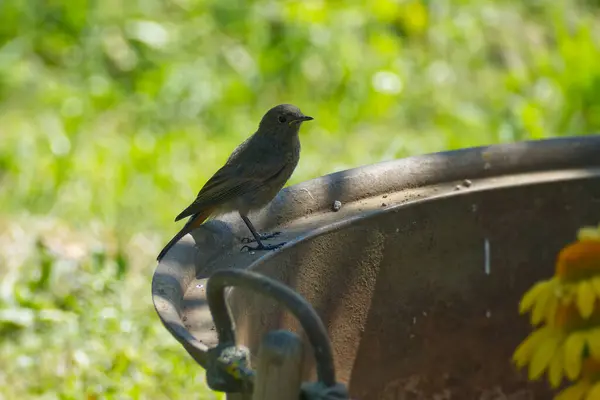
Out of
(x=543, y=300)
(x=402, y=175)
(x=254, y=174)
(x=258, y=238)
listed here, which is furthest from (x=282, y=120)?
(x=543, y=300)

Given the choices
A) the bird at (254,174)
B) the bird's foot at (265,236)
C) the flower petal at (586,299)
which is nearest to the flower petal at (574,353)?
the flower petal at (586,299)

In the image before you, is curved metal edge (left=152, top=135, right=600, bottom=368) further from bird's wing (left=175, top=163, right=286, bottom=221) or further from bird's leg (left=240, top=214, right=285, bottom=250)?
bird's wing (left=175, top=163, right=286, bottom=221)

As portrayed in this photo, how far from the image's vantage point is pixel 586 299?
1782 millimetres

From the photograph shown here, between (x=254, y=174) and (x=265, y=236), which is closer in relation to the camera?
(x=265, y=236)

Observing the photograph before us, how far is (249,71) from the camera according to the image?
6832mm

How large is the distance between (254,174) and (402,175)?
0.77 m

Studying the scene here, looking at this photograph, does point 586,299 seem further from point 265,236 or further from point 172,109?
point 172,109

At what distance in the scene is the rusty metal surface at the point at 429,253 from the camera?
2863 mm

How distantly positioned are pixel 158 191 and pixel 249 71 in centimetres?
146

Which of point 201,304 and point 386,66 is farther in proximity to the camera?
point 386,66

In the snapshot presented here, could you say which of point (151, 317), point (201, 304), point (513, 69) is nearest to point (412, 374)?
point (201, 304)

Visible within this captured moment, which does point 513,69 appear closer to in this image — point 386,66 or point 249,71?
point 386,66

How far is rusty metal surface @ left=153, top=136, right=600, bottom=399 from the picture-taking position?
9.39 feet

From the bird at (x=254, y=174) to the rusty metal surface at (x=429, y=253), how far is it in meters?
0.54
